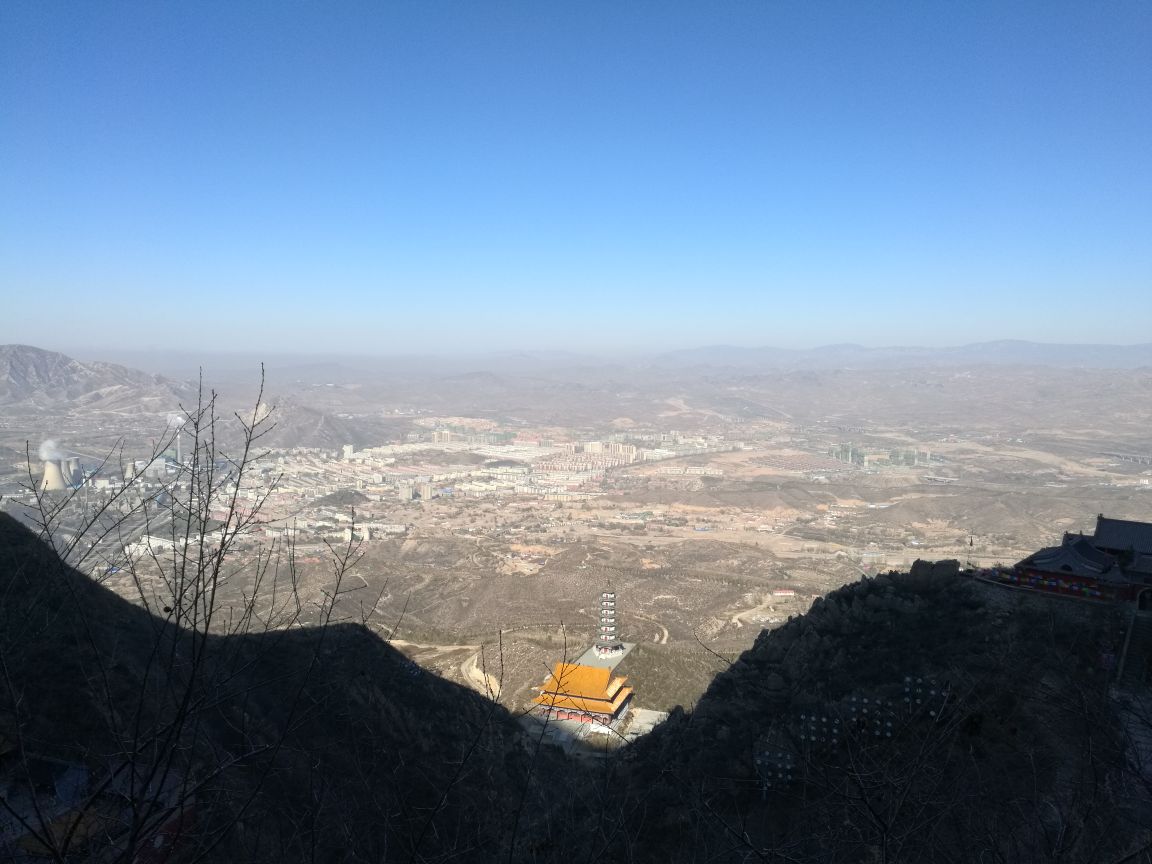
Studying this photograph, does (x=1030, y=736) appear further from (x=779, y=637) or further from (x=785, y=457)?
(x=785, y=457)

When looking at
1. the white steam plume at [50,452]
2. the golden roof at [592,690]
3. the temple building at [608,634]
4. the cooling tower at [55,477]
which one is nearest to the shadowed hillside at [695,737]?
the golden roof at [592,690]

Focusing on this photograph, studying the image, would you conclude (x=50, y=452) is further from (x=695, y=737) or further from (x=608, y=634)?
(x=695, y=737)

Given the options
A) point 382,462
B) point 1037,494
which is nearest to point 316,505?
point 382,462

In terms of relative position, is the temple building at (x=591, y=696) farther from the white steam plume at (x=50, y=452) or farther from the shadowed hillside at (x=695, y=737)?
the white steam plume at (x=50, y=452)

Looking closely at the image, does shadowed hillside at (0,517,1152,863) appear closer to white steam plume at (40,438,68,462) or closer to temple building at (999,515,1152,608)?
temple building at (999,515,1152,608)

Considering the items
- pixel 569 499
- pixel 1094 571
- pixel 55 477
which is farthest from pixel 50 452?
pixel 1094 571

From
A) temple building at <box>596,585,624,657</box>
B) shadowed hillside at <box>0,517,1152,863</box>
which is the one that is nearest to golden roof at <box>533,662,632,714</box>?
shadowed hillside at <box>0,517,1152,863</box>
